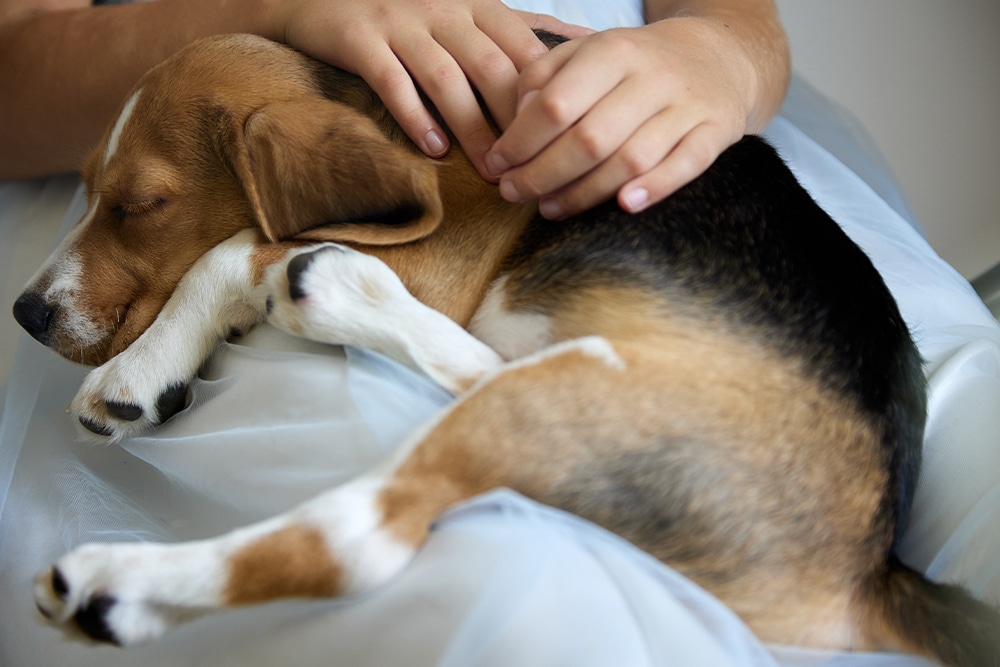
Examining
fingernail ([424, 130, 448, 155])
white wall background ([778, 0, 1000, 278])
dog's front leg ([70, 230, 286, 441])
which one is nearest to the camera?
dog's front leg ([70, 230, 286, 441])

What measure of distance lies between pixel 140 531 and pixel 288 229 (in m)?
0.55

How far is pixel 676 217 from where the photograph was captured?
Answer: 124 cm

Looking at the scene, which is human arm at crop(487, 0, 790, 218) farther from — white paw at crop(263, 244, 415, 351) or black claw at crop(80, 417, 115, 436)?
black claw at crop(80, 417, 115, 436)

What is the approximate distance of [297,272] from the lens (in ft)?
3.76

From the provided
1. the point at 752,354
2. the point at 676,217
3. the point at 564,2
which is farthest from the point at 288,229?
the point at 564,2

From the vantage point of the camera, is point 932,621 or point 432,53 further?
point 432,53

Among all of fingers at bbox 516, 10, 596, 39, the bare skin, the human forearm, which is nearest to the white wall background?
the human forearm

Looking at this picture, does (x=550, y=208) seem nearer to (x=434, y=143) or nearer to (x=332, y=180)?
(x=434, y=143)

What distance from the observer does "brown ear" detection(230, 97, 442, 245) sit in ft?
4.08

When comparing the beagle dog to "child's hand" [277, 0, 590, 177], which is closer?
the beagle dog

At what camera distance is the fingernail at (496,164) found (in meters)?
1.23

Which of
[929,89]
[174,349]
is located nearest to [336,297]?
[174,349]

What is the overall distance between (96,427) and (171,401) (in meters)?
0.13

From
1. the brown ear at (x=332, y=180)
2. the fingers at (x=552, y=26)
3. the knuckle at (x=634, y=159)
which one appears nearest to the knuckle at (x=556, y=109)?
the knuckle at (x=634, y=159)
